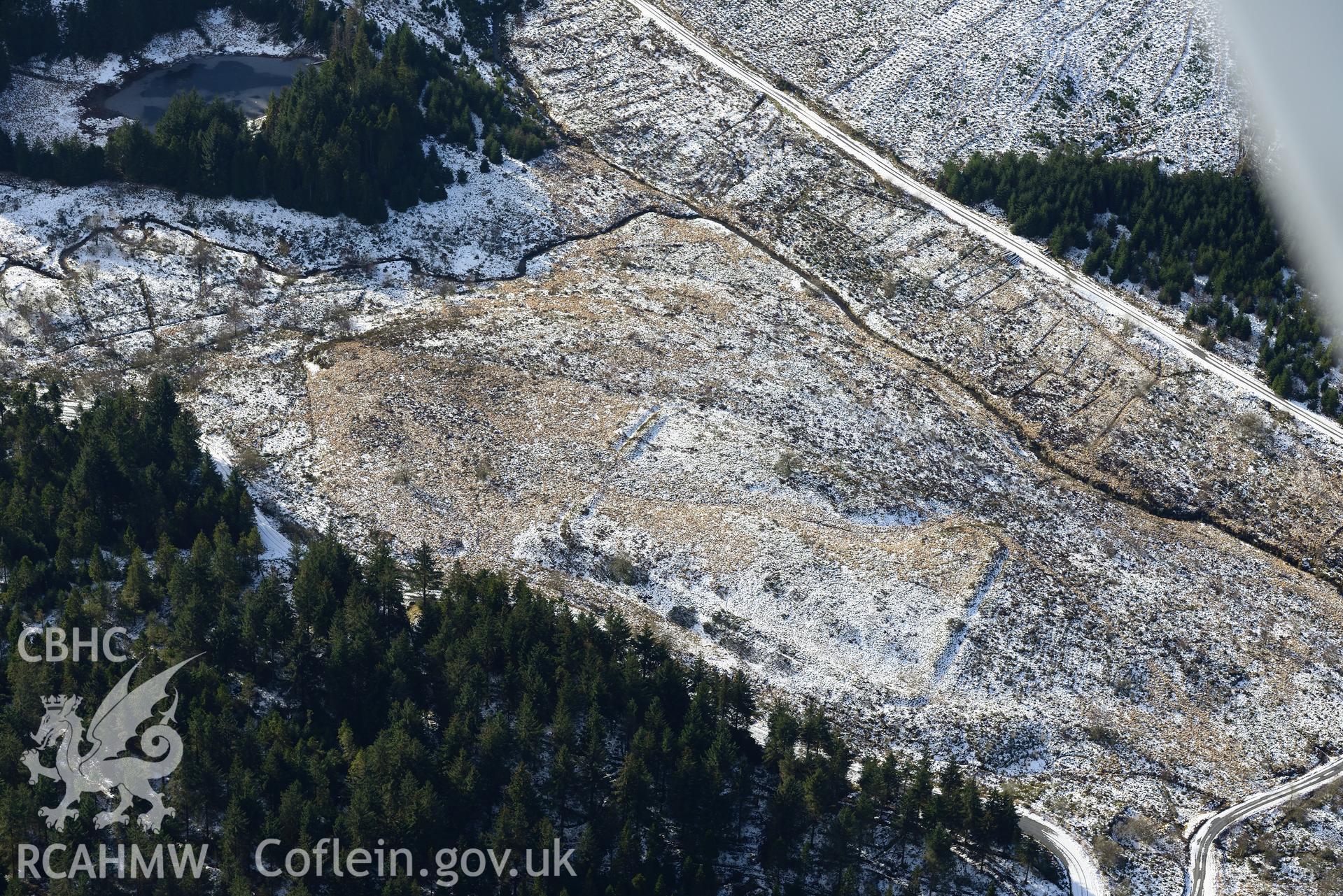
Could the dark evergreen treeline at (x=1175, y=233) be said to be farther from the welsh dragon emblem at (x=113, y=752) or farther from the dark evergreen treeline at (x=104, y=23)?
the welsh dragon emblem at (x=113, y=752)

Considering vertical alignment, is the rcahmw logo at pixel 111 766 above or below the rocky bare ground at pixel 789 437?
below

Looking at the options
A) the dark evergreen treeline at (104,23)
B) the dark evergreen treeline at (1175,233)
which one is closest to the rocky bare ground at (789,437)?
the dark evergreen treeline at (1175,233)

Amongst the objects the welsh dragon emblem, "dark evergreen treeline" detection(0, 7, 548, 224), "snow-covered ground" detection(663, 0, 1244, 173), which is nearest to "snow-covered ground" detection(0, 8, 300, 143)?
"dark evergreen treeline" detection(0, 7, 548, 224)

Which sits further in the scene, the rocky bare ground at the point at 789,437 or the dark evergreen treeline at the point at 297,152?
the dark evergreen treeline at the point at 297,152

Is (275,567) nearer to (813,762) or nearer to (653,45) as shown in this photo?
(813,762)

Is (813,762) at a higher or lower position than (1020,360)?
lower

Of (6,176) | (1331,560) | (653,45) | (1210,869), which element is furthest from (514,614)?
(653,45)
